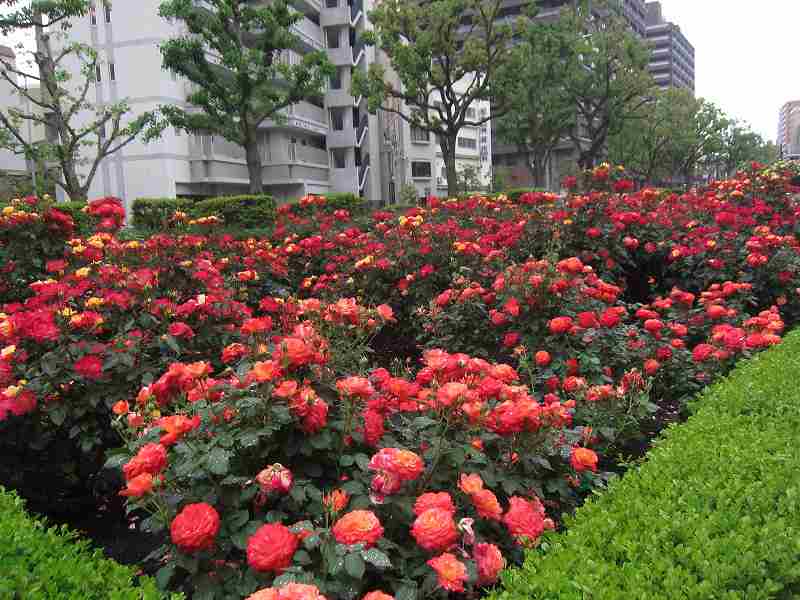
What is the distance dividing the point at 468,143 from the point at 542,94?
917 inches

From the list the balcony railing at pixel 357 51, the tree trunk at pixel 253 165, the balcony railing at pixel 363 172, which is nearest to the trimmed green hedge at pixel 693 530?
the tree trunk at pixel 253 165

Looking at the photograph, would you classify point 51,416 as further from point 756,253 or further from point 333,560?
point 756,253

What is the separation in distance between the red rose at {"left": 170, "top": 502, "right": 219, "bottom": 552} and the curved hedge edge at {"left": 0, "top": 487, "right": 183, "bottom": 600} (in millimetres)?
139

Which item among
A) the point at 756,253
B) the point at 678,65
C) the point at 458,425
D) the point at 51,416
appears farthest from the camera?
the point at 678,65

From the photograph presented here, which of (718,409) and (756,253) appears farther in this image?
(756,253)

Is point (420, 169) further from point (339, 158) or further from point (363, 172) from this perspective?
point (339, 158)

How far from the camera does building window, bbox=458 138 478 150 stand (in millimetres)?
53566

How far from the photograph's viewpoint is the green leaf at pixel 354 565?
1648 millimetres

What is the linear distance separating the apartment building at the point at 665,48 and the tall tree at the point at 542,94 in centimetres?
8683

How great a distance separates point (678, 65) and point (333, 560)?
13907 centimetres

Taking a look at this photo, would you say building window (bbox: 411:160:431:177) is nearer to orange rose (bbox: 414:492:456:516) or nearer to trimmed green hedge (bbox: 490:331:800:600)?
trimmed green hedge (bbox: 490:331:800:600)

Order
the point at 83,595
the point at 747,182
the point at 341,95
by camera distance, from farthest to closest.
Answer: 1. the point at 341,95
2. the point at 747,182
3. the point at 83,595

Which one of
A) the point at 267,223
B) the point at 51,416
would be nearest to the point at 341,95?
the point at 267,223

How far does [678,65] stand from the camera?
120875 millimetres
